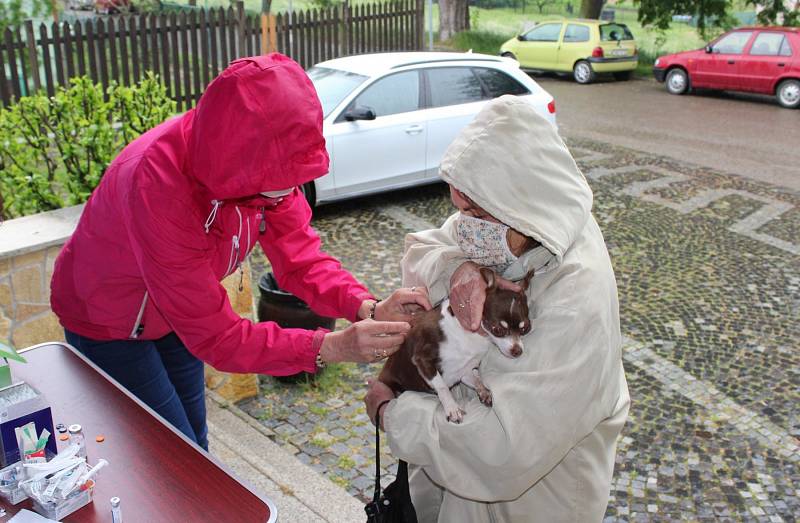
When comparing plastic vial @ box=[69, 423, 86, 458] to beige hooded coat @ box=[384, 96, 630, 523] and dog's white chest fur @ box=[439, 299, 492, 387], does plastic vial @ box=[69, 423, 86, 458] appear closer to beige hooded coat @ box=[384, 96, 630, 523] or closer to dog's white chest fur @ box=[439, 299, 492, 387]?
beige hooded coat @ box=[384, 96, 630, 523]

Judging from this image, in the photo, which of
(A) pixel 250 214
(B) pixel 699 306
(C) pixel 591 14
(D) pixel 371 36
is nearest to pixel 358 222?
(B) pixel 699 306

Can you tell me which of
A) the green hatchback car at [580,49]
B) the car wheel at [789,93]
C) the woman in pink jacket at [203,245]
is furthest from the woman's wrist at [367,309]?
the green hatchback car at [580,49]

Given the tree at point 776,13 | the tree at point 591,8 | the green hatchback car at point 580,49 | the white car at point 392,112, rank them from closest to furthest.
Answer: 1. the white car at point 392,112
2. the green hatchback car at point 580,49
3. the tree at point 776,13
4. the tree at point 591,8

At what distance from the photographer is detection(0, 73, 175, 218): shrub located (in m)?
5.49

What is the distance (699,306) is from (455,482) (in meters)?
5.64

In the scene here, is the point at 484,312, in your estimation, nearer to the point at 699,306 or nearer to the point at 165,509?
the point at 165,509

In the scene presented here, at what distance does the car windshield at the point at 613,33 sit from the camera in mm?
20875

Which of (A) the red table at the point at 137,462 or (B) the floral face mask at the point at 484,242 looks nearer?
(A) the red table at the point at 137,462

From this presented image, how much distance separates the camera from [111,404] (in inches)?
103

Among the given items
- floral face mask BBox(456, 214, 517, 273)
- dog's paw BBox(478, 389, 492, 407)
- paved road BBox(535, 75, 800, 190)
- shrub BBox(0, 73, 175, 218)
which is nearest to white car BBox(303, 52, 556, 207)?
shrub BBox(0, 73, 175, 218)

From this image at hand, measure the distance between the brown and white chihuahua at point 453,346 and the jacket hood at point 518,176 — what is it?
0.67ft

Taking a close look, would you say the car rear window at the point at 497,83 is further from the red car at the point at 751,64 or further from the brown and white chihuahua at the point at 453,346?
the red car at the point at 751,64

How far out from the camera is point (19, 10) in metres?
16.2

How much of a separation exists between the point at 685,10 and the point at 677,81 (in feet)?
16.1
